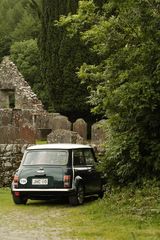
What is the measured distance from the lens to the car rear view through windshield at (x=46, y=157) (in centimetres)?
1466

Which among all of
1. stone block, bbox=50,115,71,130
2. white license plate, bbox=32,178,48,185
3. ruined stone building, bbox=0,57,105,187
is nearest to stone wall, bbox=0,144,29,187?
ruined stone building, bbox=0,57,105,187

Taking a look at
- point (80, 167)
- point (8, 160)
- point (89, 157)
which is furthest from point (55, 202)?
point (8, 160)

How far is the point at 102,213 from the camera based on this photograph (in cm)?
1197

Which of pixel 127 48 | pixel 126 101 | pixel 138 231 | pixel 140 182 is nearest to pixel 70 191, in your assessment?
pixel 140 182

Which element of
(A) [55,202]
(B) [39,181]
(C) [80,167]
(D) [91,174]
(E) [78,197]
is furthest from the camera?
(D) [91,174]

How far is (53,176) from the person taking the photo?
14211mm

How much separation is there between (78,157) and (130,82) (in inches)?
130

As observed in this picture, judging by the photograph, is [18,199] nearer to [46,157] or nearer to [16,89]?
[46,157]

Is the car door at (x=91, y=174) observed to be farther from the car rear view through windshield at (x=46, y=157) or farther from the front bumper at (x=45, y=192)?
the front bumper at (x=45, y=192)

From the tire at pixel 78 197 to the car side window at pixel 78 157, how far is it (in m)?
0.64

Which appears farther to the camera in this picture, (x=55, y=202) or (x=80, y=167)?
(x=55, y=202)

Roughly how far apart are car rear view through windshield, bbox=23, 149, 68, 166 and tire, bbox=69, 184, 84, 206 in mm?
756

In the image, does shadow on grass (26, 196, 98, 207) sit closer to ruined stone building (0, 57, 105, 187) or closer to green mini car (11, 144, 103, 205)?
green mini car (11, 144, 103, 205)

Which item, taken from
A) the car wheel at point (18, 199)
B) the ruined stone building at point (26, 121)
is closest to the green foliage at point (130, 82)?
the car wheel at point (18, 199)
